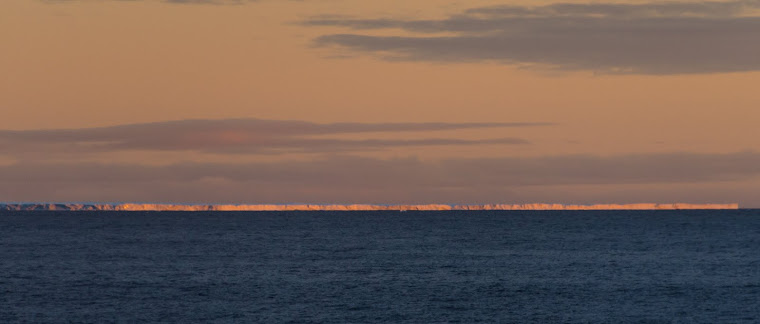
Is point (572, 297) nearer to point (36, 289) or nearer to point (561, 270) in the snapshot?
point (561, 270)

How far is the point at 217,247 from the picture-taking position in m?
166

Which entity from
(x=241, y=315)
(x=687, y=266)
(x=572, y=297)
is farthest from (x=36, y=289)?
(x=687, y=266)

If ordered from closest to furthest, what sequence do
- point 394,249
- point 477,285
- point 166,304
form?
point 166,304 < point 477,285 < point 394,249

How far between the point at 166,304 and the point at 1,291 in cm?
1986

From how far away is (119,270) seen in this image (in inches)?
4692

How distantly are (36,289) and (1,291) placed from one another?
319 cm

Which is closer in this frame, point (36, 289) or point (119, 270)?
point (36, 289)

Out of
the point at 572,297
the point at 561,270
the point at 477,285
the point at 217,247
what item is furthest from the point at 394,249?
the point at 572,297

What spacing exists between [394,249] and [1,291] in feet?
237

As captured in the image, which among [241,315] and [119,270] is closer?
[241,315]

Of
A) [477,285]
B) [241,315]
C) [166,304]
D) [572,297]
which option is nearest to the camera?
[241,315]

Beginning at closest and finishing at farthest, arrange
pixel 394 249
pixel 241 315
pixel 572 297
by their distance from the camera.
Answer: pixel 241 315 < pixel 572 297 < pixel 394 249

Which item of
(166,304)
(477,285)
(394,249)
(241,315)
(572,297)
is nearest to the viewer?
(241,315)

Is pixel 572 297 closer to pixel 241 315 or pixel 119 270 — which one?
pixel 241 315
